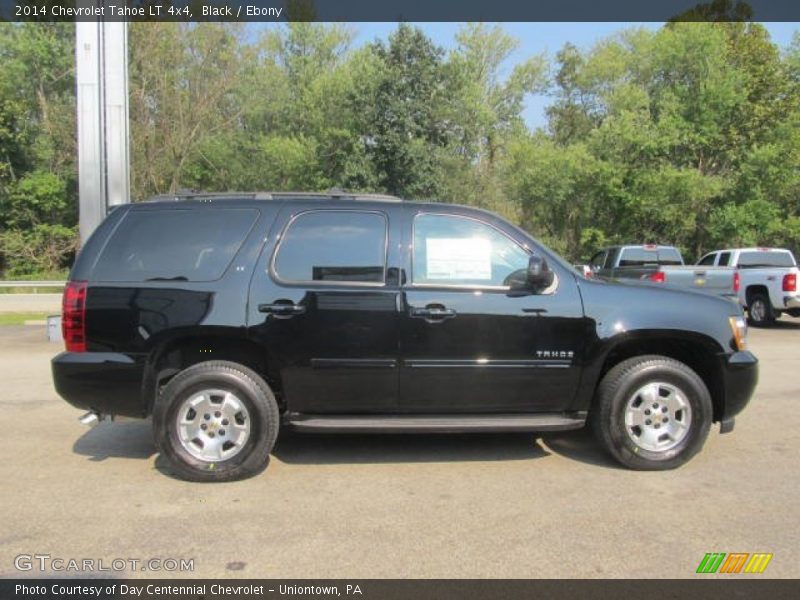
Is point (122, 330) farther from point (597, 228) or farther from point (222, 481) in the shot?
point (597, 228)

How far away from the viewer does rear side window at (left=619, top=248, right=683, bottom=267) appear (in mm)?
16623

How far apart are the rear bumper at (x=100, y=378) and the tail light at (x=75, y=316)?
75mm

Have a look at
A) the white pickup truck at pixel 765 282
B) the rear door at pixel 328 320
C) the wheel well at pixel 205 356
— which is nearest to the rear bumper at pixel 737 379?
the rear door at pixel 328 320

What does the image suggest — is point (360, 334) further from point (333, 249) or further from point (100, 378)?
point (100, 378)

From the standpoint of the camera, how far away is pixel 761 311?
1485cm

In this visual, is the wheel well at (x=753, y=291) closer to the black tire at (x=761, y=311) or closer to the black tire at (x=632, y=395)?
the black tire at (x=761, y=311)

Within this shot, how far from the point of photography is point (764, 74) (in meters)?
Result: 27.3

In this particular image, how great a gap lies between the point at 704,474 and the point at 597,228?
2696 cm

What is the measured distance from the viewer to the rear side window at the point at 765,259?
15641 mm

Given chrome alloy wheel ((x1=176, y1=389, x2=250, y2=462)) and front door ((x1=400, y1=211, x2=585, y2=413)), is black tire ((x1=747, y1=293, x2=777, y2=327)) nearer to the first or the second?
front door ((x1=400, y1=211, x2=585, y2=413))

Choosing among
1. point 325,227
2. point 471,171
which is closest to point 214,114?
point 471,171

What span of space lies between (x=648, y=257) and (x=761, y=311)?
10.1 feet

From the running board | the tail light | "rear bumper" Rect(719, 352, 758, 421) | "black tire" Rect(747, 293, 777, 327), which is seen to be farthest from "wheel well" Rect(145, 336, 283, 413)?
"black tire" Rect(747, 293, 777, 327)

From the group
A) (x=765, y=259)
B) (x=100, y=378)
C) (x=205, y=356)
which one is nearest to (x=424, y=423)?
(x=205, y=356)
